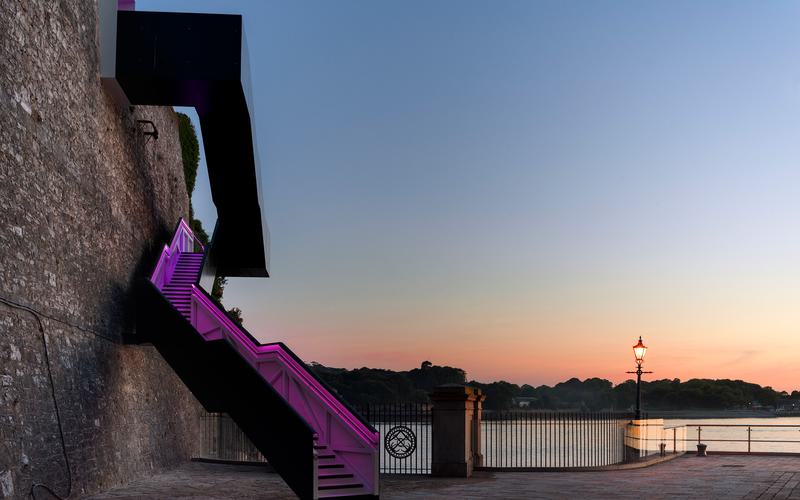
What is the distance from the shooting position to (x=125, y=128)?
1784 centimetres

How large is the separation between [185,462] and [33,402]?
1081 centimetres

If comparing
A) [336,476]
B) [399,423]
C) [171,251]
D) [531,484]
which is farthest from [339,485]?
[171,251]

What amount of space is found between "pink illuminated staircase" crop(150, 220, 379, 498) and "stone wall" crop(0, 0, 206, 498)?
1.06 m

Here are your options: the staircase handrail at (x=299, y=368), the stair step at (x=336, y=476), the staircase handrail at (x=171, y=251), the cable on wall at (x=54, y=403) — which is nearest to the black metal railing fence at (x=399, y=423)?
the staircase handrail at (x=299, y=368)

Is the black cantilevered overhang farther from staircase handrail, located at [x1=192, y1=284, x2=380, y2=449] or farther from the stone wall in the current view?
staircase handrail, located at [x1=192, y1=284, x2=380, y2=449]

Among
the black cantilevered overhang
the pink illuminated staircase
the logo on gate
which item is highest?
the black cantilevered overhang

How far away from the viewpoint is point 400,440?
19.7 meters

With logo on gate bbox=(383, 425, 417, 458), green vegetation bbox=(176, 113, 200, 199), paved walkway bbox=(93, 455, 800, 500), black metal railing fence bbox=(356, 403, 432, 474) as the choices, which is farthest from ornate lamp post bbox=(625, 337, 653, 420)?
green vegetation bbox=(176, 113, 200, 199)

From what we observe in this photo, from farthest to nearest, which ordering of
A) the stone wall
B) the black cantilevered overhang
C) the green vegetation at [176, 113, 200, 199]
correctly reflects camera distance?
the green vegetation at [176, 113, 200, 199], the black cantilevered overhang, the stone wall

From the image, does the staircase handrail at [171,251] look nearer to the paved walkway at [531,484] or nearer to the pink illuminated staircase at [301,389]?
the pink illuminated staircase at [301,389]

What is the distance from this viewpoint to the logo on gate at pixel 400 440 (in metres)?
19.4

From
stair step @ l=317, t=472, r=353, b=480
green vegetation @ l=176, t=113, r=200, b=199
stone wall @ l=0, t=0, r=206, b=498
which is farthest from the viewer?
green vegetation @ l=176, t=113, r=200, b=199

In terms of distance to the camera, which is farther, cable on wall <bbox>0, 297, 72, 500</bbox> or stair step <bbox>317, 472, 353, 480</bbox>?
stair step <bbox>317, 472, 353, 480</bbox>

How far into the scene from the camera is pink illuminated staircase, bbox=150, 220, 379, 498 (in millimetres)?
14227
